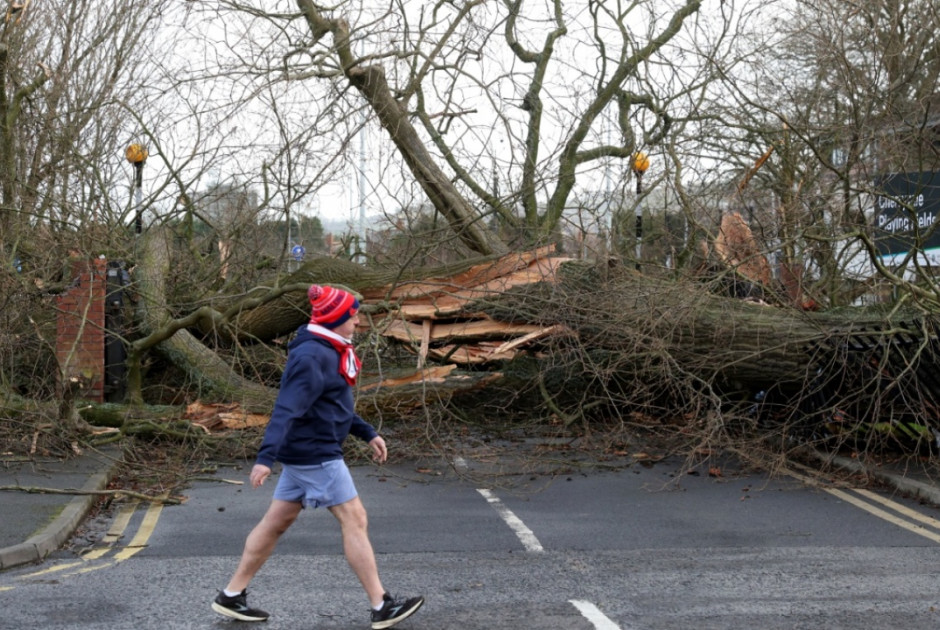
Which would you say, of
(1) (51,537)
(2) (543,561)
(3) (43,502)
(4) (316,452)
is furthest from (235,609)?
(3) (43,502)

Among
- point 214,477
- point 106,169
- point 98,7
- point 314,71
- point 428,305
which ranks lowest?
point 214,477

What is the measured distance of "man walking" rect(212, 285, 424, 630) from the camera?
15.0ft

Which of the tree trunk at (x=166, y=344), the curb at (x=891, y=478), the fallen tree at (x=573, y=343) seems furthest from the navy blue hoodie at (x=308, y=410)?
the tree trunk at (x=166, y=344)

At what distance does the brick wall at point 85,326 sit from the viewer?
420 inches

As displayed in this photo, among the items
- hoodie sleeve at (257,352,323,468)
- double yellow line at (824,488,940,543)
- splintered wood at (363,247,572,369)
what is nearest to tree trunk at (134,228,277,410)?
splintered wood at (363,247,572,369)

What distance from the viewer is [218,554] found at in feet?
21.0

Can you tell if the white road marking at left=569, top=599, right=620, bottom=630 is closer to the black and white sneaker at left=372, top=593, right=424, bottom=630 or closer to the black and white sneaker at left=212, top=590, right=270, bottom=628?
the black and white sneaker at left=372, top=593, right=424, bottom=630

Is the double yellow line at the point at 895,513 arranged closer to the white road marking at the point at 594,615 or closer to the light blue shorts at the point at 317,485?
the white road marking at the point at 594,615

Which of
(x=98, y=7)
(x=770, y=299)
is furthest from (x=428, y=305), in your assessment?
(x=98, y=7)

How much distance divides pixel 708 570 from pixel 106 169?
11496 mm

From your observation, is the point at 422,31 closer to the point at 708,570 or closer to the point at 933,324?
the point at 933,324

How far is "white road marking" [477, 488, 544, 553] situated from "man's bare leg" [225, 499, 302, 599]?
223 centimetres

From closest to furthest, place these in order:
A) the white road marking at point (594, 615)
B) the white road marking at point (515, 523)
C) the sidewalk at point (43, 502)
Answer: the white road marking at point (594, 615) → the sidewalk at point (43, 502) → the white road marking at point (515, 523)

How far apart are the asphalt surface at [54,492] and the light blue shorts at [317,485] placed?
232 centimetres
